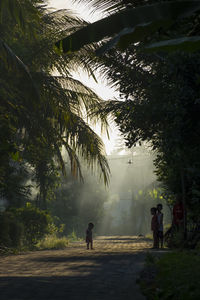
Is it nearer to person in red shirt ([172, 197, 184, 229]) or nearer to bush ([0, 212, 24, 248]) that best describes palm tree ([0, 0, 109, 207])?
person in red shirt ([172, 197, 184, 229])

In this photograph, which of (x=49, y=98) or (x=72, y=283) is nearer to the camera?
(x=72, y=283)

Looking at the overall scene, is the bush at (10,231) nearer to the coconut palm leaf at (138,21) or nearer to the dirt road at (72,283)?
the dirt road at (72,283)

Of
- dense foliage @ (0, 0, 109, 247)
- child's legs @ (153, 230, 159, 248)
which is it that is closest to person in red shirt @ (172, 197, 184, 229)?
child's legs @ (153, 230, 159, 248)

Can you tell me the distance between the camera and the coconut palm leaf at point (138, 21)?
11.5 feet

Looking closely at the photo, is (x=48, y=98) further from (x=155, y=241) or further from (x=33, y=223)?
(x=33, y=223)

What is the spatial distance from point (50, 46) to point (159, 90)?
3.35 metres

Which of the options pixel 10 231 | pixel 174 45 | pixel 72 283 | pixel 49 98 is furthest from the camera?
pixel 10 231

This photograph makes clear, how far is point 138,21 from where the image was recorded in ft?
11.8

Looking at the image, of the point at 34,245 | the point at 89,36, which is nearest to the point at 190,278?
the point at 89,36

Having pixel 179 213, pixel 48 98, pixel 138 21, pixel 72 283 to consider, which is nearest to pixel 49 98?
pixel 48 98

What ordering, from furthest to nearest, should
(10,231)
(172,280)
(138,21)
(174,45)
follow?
(10,231) → (172,280) → (138,21) → (174,45)

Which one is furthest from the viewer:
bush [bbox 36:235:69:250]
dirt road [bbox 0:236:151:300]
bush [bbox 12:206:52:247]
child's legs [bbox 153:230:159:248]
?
bush [bbox 12:206:52:247]

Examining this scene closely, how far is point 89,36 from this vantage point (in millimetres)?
3898

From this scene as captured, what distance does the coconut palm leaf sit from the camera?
3.50 meters
